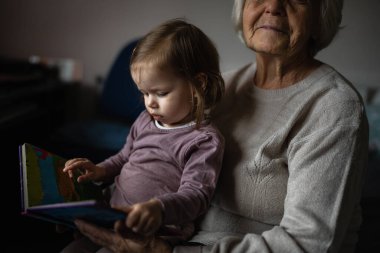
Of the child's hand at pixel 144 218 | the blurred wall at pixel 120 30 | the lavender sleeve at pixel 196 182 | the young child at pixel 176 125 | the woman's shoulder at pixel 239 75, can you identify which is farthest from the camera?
the blurred wall at pixel 120 30

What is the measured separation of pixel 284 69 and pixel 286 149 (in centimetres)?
25

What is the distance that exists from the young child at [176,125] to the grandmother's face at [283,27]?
143mm

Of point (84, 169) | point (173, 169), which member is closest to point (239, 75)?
point (173, 169)

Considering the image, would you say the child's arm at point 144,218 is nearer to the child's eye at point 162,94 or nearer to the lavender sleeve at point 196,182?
the lavender sleeve at point 196,182

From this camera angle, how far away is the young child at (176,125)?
0.99 m

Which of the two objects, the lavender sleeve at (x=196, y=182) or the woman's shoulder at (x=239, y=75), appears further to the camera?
the woman's shoulder at (x=239, y=75)

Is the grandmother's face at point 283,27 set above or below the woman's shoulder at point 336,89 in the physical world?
above

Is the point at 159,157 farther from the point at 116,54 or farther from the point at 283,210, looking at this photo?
the point at 116,54

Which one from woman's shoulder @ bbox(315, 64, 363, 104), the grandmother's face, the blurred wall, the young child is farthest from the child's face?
the blurred wall

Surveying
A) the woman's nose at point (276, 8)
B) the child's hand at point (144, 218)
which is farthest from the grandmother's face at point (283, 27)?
the child's hand at point (144, 218)

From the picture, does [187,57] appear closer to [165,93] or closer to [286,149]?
[165,93]

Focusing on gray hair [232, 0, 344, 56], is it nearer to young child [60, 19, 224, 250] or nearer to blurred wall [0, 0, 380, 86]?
young child [60, 19, 224, 250]

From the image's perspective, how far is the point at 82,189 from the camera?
1.01m

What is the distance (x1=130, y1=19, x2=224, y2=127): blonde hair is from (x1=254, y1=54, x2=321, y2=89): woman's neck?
0.49 feet
